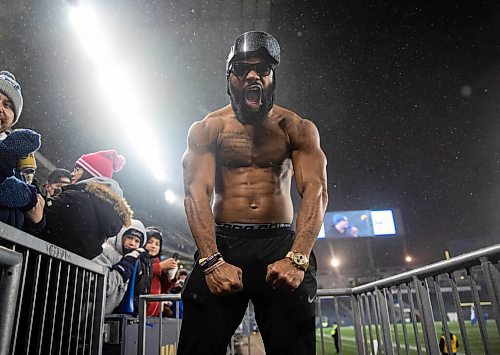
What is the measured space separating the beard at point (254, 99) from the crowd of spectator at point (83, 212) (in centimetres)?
109

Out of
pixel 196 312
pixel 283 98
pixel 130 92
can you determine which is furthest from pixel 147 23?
pixel 196 312

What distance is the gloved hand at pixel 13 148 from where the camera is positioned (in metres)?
2.04

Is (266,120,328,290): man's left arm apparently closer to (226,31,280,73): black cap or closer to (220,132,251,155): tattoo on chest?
(220,132,251,155): tattoo on chest

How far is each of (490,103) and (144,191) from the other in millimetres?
10245

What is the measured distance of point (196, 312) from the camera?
5.17ft

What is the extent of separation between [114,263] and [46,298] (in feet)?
8.98

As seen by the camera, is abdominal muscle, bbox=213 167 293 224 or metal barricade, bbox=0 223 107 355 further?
abdominal muscle, bbox=213 167 293 224

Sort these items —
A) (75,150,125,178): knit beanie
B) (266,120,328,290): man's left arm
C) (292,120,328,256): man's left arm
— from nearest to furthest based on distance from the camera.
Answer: (266,120,328,290): man's left arm
(292,120,328,256): man's left arm
(75,150,125,178): knit beanie

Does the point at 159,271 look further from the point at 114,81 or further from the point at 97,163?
the point at 114,81

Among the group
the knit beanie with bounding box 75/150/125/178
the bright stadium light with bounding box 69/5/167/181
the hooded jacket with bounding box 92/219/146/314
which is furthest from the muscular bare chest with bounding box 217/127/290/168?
the bright stadium light with bounding box 69/5/167/181

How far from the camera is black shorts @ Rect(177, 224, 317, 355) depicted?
154cm

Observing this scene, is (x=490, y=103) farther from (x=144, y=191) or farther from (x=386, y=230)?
(x=386, y=230)

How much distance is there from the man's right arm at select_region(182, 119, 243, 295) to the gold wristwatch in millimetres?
210

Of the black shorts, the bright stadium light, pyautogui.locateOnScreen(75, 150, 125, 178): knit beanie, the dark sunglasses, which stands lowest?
the black shorts
